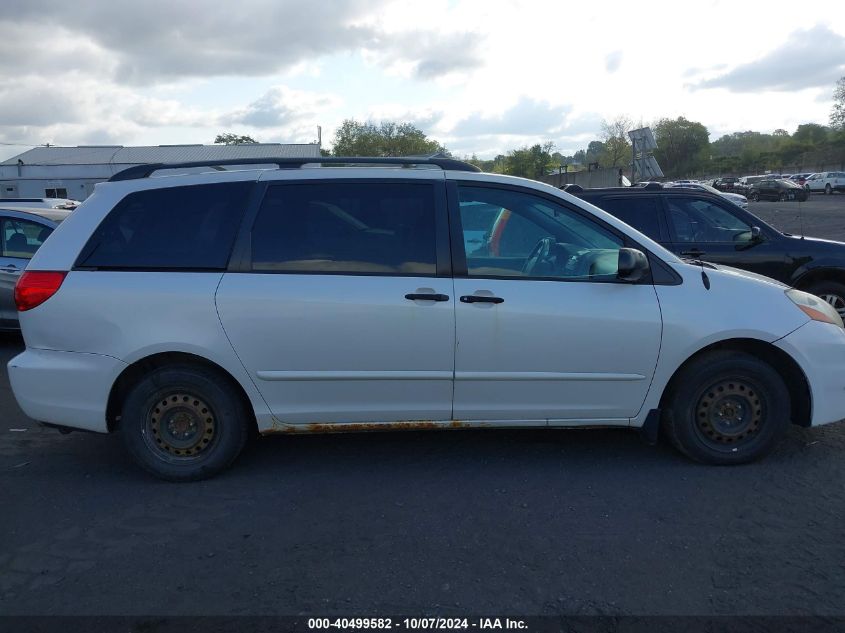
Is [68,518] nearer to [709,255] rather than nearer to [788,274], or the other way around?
[709,255]

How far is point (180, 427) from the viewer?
450cm

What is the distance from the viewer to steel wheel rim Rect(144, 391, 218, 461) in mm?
4457

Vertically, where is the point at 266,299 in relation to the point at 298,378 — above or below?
above

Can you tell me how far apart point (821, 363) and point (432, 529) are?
2.62m

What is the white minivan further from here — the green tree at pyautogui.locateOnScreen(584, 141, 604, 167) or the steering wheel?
the green tree at pyautogui.locateOnScreen(584, 141, 604, 167)

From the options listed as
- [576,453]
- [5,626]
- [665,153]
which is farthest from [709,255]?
[665,153]

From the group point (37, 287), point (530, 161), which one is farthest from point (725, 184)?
point (37, 287)

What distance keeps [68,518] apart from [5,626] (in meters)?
1.04

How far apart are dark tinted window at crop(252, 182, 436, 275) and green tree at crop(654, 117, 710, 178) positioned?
3568 inches

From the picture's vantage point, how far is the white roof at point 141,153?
165 feet

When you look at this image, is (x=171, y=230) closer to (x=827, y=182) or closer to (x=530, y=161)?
(x=530, y=161)

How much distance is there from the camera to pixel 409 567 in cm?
345

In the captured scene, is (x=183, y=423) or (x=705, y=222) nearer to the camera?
(x=183, y=423)

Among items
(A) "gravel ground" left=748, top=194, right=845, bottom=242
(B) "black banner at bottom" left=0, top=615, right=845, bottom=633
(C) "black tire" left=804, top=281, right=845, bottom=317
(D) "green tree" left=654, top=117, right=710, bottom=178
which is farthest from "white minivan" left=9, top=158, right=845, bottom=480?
(D) "green tree" left=654, top=117, right=710, bottom=178
